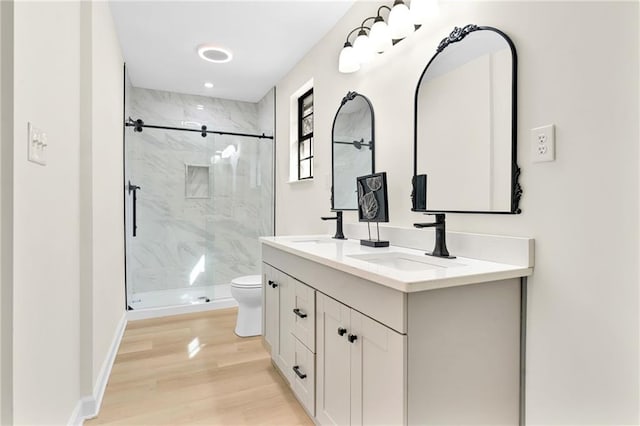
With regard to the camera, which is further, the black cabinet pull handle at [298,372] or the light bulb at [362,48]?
the light bulb at [362,48]

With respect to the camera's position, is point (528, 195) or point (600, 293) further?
point (528, 195)

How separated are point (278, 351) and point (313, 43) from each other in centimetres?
224

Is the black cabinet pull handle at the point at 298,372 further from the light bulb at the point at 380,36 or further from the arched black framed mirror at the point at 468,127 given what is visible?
the light bulb at the point at 380,36

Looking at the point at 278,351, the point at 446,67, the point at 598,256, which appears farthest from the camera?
the point at 278,351

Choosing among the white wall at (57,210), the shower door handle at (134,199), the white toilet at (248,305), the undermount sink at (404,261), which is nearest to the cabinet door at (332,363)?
the undermount sink at (404,261)

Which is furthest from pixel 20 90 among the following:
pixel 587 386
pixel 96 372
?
pixel 587 386

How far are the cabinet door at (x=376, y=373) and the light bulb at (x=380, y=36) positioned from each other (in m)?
1.41

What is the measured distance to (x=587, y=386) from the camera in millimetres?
1055

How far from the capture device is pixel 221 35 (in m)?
2.59

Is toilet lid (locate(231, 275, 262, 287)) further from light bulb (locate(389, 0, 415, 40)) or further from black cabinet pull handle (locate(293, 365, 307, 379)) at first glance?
light bulb (locate(389, 0, 415, 40))

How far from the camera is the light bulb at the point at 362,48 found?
1.96 meters

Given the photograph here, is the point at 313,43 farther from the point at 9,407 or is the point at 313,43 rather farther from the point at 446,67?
the point at 9,407

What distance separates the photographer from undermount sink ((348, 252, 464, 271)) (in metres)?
1.38

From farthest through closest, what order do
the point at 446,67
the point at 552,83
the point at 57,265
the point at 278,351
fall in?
the point at 278,351 → the point at 446,67 → the point at 57,265 → the point at 552,83
